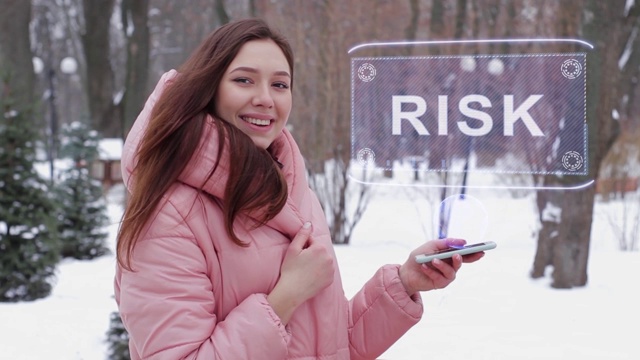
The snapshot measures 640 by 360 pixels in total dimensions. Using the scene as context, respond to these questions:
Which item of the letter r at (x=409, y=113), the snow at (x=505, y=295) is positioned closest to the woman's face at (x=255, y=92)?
→ the letter r at (x=409, y=113)

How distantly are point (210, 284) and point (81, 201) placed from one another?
6273mm

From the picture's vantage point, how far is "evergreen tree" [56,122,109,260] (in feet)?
22.3

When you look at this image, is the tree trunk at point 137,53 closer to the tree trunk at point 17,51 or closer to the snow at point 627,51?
the tree trunk at point 17,51

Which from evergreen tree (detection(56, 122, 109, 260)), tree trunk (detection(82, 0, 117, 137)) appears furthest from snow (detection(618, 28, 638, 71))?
evergreen tree (detection(56, 122, 109, 260))

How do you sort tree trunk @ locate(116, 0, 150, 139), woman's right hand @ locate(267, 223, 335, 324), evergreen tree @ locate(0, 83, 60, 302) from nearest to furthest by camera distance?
woman's right hand @ locate(267, 223, 335, 324), tree trunk @ locate(116, 0, 150, 139), evergreen tree @ locate(0, 83, 60, 302)

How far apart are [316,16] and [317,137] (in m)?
0.68

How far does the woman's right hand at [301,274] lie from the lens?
1333mm

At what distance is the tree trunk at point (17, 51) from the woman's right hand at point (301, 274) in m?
4.55

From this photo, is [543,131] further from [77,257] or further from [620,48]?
[77,257]

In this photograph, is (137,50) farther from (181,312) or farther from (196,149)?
(181,312)

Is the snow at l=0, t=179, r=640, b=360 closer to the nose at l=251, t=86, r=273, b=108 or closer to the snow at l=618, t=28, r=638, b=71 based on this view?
the snow at l=618, t=28, r=638, b=71

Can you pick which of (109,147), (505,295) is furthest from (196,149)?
(109,147)

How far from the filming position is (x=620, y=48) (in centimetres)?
330

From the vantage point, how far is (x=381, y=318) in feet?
5.39
